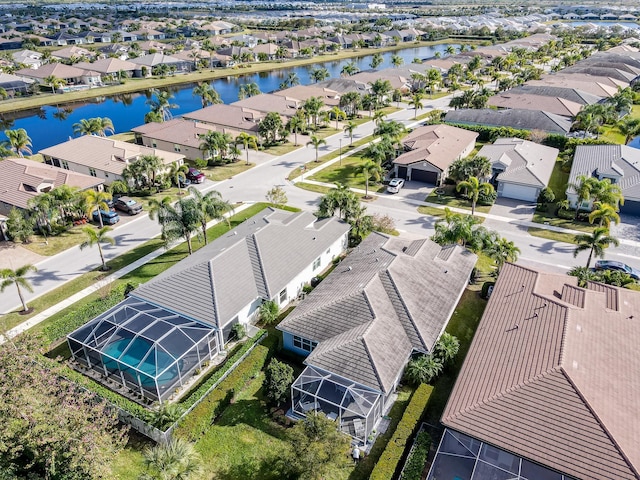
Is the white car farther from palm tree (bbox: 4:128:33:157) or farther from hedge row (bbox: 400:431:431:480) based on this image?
palm tree (bbox: 4:128:33:157)

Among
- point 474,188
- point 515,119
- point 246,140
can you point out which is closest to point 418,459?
point 474,188

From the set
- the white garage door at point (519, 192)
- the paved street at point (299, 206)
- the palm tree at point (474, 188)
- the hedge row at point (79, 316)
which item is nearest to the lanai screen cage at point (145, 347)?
the hedge row at point (79, 316)

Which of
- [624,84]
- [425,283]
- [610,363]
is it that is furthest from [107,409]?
[624,84]

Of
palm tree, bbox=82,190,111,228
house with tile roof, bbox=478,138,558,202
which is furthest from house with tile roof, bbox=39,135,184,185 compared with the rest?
house with tile roof, bbox=478,138,558,202

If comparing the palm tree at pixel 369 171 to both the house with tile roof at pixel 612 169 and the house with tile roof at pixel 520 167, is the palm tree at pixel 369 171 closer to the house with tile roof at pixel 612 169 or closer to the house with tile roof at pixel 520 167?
the house with tile roof at pixel 520 167

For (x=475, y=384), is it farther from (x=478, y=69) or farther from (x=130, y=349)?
(x=478, y=69)

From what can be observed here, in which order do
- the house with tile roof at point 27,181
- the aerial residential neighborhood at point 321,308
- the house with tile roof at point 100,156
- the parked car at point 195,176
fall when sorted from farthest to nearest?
the parked car at point 195,176 → the house with tile roof at point 100,156 → the house with tile roof at point 27,181 → the aerial residential neighborhood at point 321,308

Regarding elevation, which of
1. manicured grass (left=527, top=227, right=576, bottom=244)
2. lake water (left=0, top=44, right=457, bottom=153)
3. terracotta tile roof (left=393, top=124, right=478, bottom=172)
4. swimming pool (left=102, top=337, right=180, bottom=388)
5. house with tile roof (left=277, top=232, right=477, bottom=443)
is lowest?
lake water (left=0, top=44, right=457, bottom=153)
